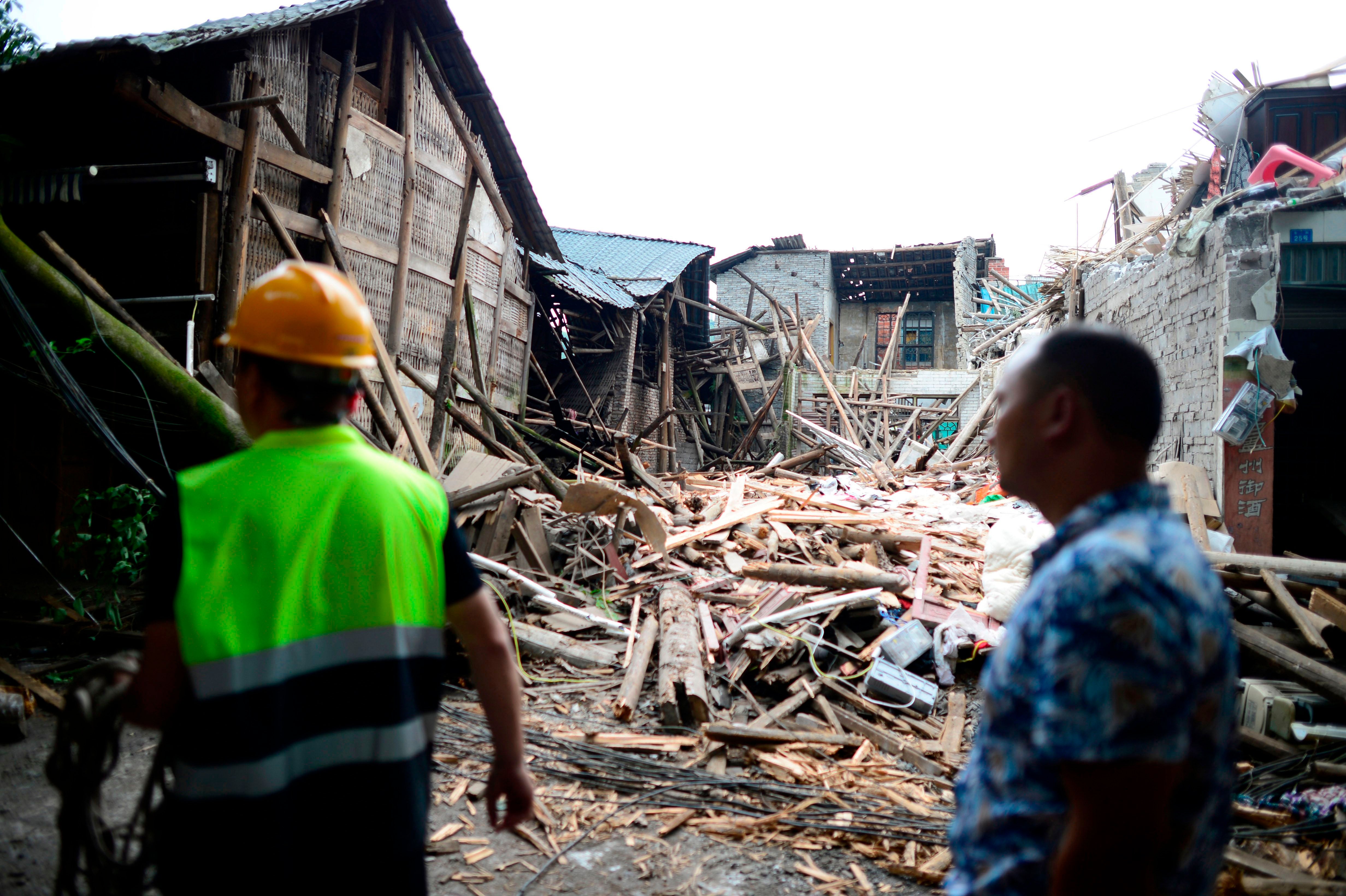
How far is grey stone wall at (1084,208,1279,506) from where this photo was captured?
659 cm

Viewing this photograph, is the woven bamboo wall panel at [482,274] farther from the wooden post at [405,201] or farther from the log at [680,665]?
the log at [680,665]

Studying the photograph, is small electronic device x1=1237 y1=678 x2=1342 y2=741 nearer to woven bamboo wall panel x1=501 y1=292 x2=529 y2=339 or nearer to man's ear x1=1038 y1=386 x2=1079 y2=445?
man's ear x1=1038 y1=386 x2=1079 y2=445

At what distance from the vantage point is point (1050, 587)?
3.71 feet

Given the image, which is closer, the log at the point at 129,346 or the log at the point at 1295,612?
the log at the point at 1295,612

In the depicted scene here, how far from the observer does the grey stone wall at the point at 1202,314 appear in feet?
21.6

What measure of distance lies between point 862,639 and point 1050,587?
533 centimetres

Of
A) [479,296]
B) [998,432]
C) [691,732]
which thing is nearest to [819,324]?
[479,296]

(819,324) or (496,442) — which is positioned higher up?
(819,324)

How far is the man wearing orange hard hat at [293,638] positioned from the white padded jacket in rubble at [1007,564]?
18.5 feet

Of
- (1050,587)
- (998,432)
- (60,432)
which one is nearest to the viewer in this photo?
(1050,587)

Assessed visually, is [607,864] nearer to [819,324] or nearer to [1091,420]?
[1091,420]

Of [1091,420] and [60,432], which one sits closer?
[1091,420]

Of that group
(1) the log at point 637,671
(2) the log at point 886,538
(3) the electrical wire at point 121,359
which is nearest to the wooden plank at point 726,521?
(2) the log at point 886,538

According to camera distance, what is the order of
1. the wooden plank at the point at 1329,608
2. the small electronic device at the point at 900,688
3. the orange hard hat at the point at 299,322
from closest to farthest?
1. the orange hard hat at the point at 299,322
2. the wooden plank at the point at 1329,608
3. the small electronic device at the point at 900,688
